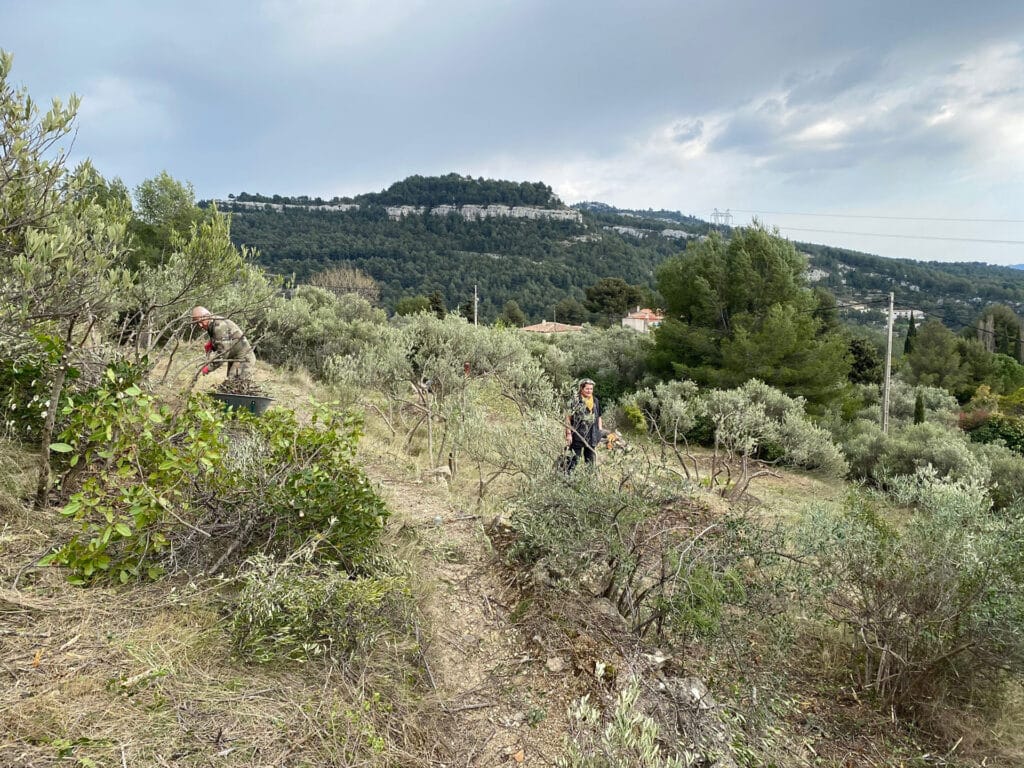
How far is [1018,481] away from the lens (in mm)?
8867

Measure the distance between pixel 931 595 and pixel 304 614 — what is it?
3433mm

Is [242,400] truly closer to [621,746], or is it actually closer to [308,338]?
[621,746]

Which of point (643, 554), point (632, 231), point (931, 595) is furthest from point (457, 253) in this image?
point (931, 595)

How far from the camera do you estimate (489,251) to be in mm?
73438

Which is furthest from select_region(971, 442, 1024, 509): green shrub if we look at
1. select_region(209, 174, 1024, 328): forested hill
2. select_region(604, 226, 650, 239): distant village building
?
select_region(604, 226, 650, 239): distant village building

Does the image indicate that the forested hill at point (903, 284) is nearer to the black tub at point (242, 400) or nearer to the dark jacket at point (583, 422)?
the dark jacket at point (583, 422)

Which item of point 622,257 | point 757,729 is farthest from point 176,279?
point 622,257

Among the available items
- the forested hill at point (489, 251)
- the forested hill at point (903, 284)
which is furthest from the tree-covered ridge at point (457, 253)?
the forested hill at point (903, 284)

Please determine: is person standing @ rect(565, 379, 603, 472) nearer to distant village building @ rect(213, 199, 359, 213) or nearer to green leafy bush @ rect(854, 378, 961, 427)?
green leafy bush @ rect(854, 378, 961, 427)

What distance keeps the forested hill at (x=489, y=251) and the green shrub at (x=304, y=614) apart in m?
45.7

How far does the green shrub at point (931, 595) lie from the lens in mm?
2955

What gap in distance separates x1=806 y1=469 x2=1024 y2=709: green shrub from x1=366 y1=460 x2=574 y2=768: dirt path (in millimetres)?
1857

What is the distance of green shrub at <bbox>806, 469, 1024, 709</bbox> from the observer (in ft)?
9.70

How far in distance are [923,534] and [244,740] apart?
12.3 ft
